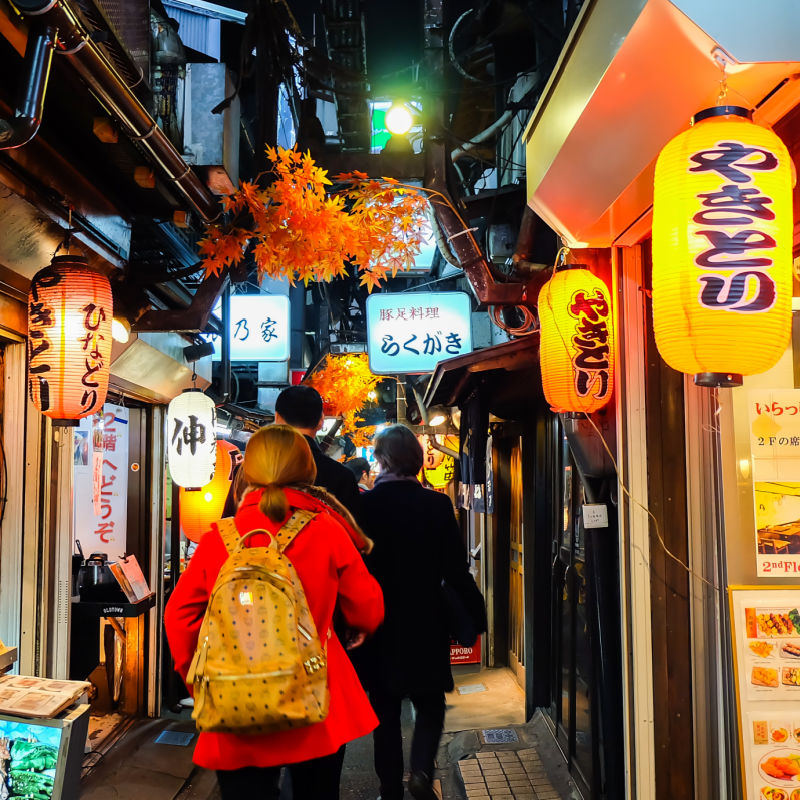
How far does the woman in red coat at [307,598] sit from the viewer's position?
11.0ft

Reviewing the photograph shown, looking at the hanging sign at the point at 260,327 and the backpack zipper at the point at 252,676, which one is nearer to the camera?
the backpack zipper at the point at 252,676

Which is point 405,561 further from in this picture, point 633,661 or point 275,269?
point 275,269

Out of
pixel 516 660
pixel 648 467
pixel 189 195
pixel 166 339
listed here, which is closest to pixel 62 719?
pixel 648 467

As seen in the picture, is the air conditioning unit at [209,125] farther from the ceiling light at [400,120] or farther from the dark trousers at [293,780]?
the dark trousers at [293,780]

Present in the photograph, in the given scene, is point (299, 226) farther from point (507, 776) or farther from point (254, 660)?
point (507, 776)

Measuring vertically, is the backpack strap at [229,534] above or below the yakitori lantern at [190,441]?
below

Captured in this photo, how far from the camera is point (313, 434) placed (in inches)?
213

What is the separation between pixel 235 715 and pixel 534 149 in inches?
162

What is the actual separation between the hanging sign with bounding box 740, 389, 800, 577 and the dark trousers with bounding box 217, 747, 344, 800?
2.66 m

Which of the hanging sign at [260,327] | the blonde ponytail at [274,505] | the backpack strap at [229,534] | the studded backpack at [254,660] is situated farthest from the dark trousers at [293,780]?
the hanging sign at [260,327]

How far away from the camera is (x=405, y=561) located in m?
5.42

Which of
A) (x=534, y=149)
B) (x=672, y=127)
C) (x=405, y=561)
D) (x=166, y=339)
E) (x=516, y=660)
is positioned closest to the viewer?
(x=672, y=127)

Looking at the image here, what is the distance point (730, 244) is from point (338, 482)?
318 cm

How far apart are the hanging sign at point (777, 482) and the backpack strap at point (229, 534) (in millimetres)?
2930
